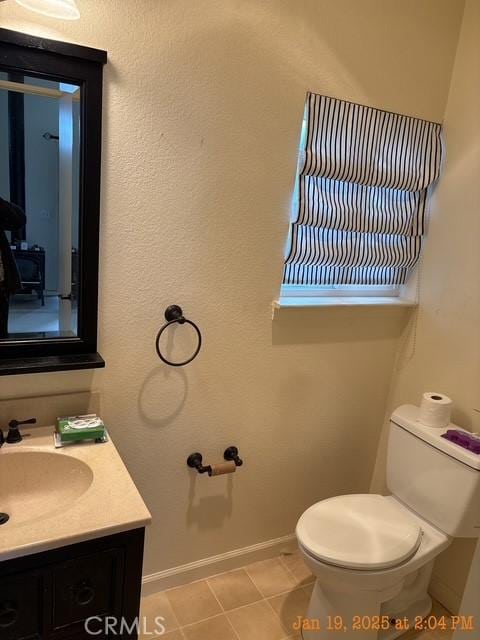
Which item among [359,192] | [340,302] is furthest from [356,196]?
[340,302]

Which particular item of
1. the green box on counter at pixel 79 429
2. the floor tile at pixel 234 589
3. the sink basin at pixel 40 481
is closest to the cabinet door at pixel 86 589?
the sink basin at pixel 40 481

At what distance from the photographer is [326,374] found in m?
2.01

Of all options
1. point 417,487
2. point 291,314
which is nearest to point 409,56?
point 291,314

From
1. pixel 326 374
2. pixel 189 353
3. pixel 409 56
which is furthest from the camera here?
pixel 326 374

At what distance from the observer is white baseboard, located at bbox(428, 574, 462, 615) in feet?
6.27

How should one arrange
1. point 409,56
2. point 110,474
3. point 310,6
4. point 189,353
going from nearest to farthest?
point 110,474
point 310,6
point 189,353
point 409,56

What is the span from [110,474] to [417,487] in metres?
1.19

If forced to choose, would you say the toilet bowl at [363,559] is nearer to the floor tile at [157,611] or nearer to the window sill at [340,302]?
the floor tile at [157,611]

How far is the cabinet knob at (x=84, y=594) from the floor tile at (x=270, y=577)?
108 centimetres

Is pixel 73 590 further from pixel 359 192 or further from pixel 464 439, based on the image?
pixel 359 192

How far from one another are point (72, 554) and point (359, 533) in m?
1.00

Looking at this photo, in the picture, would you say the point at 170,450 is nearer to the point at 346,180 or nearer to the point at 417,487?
the point at 417,487

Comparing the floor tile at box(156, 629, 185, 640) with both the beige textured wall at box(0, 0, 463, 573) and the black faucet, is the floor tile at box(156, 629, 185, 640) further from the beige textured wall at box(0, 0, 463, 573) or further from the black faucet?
the black faucet
